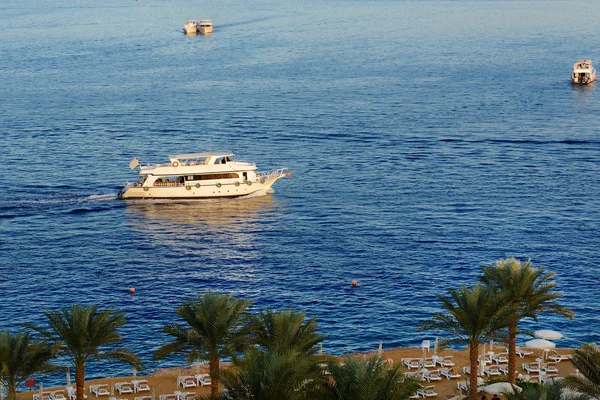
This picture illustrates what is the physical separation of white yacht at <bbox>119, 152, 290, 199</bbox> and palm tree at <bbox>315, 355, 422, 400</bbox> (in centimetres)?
6811

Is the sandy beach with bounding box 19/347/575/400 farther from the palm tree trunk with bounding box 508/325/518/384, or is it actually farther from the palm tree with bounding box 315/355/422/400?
the palm tree with bounding box 315/355/422/400

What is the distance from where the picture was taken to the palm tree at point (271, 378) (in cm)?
4212

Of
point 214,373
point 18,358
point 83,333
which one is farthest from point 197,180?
point 18,358

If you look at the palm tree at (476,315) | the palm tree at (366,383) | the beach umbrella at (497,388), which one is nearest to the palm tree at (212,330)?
the palm tree at (366,383)

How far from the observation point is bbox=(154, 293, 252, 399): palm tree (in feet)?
168

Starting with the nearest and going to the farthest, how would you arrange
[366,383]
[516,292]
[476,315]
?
1. [366,383]
2. [476,315]
3. [516,292]

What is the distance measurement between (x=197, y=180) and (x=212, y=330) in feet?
199

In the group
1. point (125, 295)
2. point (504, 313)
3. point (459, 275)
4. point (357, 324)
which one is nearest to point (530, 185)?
point (459, 275)

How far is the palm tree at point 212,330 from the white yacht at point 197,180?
58436mm

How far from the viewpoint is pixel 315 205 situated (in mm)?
107625

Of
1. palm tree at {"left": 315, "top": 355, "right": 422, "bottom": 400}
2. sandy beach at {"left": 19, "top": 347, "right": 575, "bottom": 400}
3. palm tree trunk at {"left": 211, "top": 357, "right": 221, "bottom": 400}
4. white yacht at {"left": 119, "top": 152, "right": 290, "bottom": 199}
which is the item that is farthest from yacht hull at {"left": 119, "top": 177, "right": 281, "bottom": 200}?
palm tree at {"left": 315, "top": 355, "right": 422, "bottom": 400}

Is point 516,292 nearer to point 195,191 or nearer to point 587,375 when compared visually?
point 587,375

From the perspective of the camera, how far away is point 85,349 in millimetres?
51531

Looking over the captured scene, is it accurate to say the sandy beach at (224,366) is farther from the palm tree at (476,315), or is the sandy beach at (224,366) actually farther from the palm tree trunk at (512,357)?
the palm tree at (476,315)
